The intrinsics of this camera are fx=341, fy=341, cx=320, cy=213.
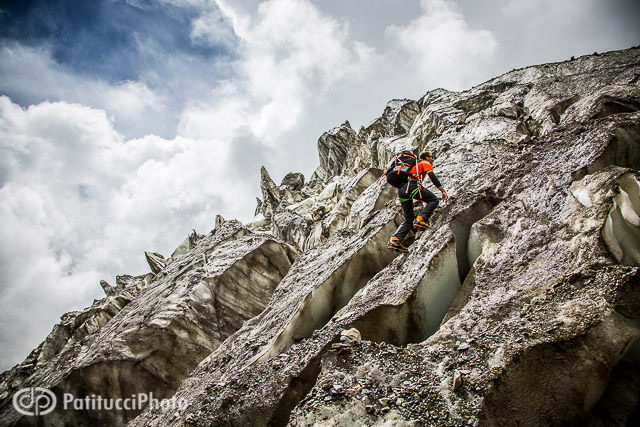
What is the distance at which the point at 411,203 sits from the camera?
1141 centimetres

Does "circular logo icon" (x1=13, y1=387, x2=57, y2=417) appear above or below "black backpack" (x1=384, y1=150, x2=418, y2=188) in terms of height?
below

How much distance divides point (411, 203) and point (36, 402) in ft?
66.2

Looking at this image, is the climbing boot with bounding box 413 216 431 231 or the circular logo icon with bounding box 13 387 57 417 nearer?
the climbing boot with bounding box 413 216 431 231

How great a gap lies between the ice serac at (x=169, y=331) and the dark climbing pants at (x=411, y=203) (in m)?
10.7

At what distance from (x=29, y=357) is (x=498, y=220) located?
40.7 metres

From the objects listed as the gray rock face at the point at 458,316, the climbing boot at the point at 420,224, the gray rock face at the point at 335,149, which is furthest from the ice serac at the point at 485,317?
the gray rock face at the point at 335,149

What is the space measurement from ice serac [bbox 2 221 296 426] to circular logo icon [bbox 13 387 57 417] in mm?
315

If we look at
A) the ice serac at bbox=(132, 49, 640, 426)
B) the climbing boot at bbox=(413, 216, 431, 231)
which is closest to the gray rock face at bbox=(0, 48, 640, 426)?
the ice serac at bbox=(132, 49, 640, 426)

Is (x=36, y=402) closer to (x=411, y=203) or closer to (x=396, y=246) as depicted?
(x=396, y=246)

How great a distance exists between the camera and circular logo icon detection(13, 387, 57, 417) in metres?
16.3

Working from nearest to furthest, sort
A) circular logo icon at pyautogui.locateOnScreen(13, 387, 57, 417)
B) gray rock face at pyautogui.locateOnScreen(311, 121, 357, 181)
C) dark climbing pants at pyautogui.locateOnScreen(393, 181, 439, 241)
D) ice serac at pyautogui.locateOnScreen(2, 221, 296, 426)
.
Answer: dark climbing pants at pyautogui.locateOnScreen(393, 181, 439, 241) < ice serac at pyautogui.locateOnScreen(2, 221, 296, 426) < circular logo icon at pyautogui.locateOnScreen(13, 387, 57, 417) < gray rock face at pyautogui.locateOnScreen(311, 121, 357, 181)

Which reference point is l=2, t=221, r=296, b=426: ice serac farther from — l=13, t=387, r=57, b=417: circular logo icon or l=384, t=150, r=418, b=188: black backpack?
l=384, t=150, r=418, b=188: black backpack

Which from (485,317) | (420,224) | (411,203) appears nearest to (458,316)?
(485,317)

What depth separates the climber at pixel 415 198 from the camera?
35.9 ft
